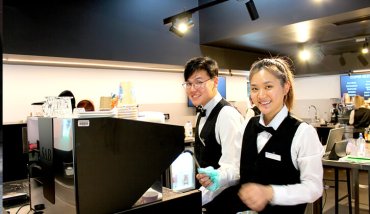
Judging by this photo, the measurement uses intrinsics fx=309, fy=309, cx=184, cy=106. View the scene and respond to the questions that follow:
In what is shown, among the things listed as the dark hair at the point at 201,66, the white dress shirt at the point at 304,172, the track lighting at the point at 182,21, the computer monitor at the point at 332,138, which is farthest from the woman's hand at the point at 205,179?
the track lighting at the point at 182,21

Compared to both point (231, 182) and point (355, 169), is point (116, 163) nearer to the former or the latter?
point (231, 182)

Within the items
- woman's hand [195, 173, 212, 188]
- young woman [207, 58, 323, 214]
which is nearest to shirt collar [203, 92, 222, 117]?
young woman [207, 58, 323, 214]

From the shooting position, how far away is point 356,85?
733 centimetres

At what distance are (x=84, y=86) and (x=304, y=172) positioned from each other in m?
3.72

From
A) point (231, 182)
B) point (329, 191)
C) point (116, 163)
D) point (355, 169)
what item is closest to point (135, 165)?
point (116, 163)

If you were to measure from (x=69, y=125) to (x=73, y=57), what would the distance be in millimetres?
3054

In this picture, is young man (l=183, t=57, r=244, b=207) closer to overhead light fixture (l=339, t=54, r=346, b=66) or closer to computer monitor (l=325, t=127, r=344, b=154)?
computer monitor (l=325, t=127, r=344, b=154)

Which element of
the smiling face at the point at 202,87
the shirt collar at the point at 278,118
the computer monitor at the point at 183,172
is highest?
the smiling face at the point at 202,87

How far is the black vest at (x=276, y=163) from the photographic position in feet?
4.55

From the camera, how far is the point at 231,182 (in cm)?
158

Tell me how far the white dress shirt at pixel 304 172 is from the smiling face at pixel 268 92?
16 centimetres

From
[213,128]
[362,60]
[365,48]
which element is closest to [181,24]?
[213,128]

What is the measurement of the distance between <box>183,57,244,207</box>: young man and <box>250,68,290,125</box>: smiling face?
0.78 feet

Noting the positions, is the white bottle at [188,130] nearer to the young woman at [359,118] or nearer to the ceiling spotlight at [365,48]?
the young woman at [359,118]
